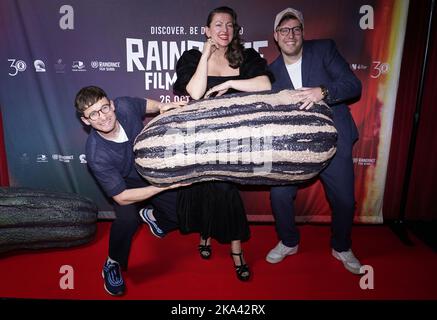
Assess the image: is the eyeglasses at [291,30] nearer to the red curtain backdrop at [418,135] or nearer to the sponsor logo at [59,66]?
the red curtain backdrop at [418,135]

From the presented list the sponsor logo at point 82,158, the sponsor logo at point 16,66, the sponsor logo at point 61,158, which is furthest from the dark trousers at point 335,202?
the sponsor logo at point 16,66

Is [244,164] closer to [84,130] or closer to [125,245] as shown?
[125,245]

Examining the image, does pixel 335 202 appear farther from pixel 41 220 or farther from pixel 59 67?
pixel 59 67

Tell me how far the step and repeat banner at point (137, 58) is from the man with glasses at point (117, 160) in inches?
31.1

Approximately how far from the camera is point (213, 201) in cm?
216

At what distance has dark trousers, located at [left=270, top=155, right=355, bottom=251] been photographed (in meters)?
2.21

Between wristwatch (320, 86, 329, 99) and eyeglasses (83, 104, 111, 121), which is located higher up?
wristwatch (320, 86, 329, 99)

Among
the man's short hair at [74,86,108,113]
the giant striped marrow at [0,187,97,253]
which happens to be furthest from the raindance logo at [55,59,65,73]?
the man's short hair at [74,86,108,113]

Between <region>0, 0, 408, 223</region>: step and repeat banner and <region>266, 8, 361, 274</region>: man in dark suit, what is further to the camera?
<region>0, 0, 408, 223</region>: step and repeat banner

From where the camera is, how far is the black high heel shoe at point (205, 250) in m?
2.46

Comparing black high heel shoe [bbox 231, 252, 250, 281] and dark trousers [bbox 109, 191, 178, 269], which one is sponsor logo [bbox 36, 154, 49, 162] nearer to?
dark trousers [bbox 109, 191, 178, 269]

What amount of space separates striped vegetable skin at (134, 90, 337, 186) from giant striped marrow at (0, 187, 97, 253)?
3.25 ft

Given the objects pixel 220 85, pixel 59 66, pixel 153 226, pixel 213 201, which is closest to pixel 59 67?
pixel 59 66

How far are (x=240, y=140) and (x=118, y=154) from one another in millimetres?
796
